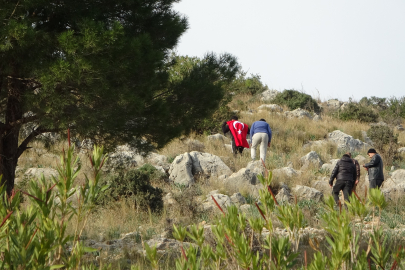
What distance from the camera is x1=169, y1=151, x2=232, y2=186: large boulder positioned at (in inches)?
428

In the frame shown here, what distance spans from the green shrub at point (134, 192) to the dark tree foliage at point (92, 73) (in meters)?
2.04

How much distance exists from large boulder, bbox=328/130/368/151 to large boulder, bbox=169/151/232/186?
20.8 ft

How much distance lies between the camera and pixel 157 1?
22.6 ft

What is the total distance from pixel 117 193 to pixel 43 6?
452cm

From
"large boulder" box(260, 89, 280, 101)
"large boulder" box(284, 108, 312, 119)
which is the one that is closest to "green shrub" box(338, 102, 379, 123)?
"large boulder" box(284, 108, 312, 119)

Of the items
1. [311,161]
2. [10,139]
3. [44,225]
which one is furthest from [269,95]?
[44,225]

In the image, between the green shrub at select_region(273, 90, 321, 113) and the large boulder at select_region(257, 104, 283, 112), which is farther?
the green shrub at select_region(273, 90, 321, 113)

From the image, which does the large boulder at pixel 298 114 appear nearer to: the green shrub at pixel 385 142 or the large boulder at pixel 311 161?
the green shrub at pixel 385 142

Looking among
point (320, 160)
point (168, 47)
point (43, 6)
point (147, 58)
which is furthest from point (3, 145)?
point (320, 160)

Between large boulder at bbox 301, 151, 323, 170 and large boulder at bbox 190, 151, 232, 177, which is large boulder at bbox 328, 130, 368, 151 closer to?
large boulder at bbox 301, 151, 323, 170

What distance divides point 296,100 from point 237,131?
38.2 ft

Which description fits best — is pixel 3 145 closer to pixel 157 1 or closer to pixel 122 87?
pixel 122 87

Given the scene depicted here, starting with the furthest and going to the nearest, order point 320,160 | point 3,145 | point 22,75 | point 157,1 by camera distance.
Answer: point 320,160 → point 157,1 → point 3,145 → point 22,75

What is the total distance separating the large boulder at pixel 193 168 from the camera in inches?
428
